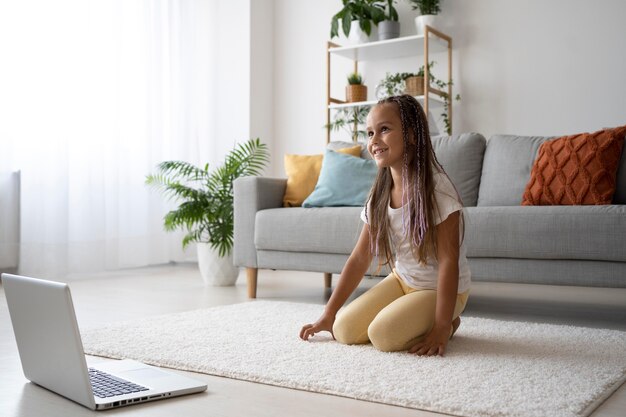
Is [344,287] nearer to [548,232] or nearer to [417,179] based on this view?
[417,179]

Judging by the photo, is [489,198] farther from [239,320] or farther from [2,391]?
[2,391]

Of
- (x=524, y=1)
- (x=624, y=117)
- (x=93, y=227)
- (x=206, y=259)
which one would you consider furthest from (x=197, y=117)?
(x=624, y=117)

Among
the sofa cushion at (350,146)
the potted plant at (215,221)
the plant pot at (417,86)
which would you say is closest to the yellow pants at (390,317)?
the sofa cushion at (350,146)

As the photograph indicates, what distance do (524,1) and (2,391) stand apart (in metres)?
3.95

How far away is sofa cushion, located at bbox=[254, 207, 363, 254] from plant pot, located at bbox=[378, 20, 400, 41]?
6.40 ft

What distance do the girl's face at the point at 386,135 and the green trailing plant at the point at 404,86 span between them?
2.69 m

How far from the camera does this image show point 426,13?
454 centimetres

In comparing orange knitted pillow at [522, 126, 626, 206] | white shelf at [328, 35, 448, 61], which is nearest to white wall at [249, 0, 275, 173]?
white shelf at [328, 35, 448, 61]

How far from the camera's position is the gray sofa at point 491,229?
234 cm

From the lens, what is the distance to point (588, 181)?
271cm

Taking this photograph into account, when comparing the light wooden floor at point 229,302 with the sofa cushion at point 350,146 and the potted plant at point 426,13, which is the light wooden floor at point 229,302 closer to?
the sofa cushion at point 350,146

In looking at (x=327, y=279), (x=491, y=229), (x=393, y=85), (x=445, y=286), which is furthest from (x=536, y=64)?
(x=445, y=286)

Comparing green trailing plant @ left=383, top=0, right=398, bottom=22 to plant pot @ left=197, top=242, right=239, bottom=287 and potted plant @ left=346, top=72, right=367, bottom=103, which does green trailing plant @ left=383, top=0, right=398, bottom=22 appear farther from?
plant pot @ left=197, top=242, right=239, bottom=287

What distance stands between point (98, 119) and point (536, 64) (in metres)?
2.84
